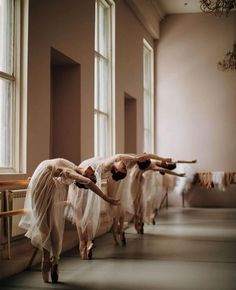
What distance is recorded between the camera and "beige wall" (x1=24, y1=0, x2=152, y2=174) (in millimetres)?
5332

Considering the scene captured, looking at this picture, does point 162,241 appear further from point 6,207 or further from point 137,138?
point 137,138

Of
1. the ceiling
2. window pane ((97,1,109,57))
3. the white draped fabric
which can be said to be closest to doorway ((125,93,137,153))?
window pane ((97,1,109,57))

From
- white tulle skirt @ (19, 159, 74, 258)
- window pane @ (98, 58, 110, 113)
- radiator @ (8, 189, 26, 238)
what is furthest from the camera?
window pane @ (98, 58, 110, 113)

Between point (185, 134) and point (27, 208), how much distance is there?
8.73m

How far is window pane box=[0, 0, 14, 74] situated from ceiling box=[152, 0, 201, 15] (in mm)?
6876

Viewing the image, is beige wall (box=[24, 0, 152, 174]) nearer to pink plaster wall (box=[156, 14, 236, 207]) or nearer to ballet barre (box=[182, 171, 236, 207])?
pink plaster wall (box=[156, 14, 236, 207])

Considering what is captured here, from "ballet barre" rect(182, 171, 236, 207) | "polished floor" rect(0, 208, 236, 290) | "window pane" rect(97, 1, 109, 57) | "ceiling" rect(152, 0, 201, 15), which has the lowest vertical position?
"polished floor" rect(0, 208, 236, 290)

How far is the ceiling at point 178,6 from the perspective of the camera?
1166 cm

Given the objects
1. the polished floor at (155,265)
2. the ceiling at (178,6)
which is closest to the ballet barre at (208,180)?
the polished floor at (155,265)

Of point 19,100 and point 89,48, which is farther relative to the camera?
point 89,48

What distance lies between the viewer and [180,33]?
492 inches

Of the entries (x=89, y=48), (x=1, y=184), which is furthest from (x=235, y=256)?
(x=89, y=48)

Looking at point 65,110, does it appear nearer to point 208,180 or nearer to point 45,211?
Answer: point 45,211

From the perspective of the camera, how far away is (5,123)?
5051 millimetres
